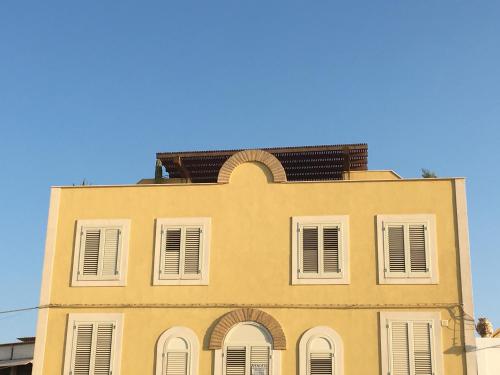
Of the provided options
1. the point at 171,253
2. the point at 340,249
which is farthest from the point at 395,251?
the point at 171,253

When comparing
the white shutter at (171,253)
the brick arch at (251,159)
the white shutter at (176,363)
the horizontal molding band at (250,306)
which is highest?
the brick arch at (251,159)

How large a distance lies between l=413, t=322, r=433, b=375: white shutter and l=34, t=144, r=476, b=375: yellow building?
0.09ft

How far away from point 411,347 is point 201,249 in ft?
21.8

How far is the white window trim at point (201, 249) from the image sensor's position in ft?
71.3

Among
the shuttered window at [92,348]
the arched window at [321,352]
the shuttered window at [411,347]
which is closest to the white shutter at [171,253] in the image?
the shuttered window at [92,348]

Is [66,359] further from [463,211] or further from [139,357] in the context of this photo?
[463,211]

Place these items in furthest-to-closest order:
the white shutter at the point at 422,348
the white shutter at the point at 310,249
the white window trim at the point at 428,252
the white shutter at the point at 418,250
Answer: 1. the white shutter at the point at 310,249
2. the white shutter at the point at 418,250
3. the white window trim at the point at 428,252
4. the white shutter at the point at 422,348

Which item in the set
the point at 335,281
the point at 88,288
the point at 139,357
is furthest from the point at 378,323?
the point at 88,288

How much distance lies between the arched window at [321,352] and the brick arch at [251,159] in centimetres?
482

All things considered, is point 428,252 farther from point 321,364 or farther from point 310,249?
point 321,364

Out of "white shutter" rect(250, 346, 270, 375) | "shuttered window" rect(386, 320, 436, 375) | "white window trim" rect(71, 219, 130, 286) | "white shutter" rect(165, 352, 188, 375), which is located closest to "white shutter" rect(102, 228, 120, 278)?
"white window trim" rect(71, 219, 130, 286)

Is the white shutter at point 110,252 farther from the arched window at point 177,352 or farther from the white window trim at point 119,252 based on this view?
the arched window at point 177,352

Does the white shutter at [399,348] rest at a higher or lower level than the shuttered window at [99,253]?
lower

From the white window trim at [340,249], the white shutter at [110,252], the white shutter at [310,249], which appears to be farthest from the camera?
the white shutter at [110,252]
